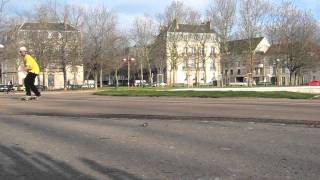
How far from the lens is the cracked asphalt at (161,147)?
6355 millimetres

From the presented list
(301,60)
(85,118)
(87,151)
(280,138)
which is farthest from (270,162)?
(301,60)

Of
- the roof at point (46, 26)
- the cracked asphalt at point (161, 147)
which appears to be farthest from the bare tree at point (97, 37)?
the cracked asphalt at point (161, 147)

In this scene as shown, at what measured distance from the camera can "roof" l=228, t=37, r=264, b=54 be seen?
87.2 m

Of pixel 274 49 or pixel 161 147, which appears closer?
pixel 161 147

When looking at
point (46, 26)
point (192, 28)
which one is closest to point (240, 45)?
point (192, 28)

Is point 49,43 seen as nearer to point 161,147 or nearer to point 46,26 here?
point 46,26

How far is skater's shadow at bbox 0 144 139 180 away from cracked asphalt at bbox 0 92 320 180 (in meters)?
0.01

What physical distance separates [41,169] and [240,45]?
84509 mm

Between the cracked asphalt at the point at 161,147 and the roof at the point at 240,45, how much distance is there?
249 feet

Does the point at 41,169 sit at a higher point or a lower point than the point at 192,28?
lower

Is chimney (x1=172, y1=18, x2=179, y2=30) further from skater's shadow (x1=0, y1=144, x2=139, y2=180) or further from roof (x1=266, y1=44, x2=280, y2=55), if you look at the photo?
skater's shadow (x1=0, y1=144, x2=139, y2=180)

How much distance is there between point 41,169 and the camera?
6570 mm

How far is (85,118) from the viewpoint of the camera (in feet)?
41.4

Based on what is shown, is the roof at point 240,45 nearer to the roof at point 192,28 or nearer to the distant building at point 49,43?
the roof at point 192,28
